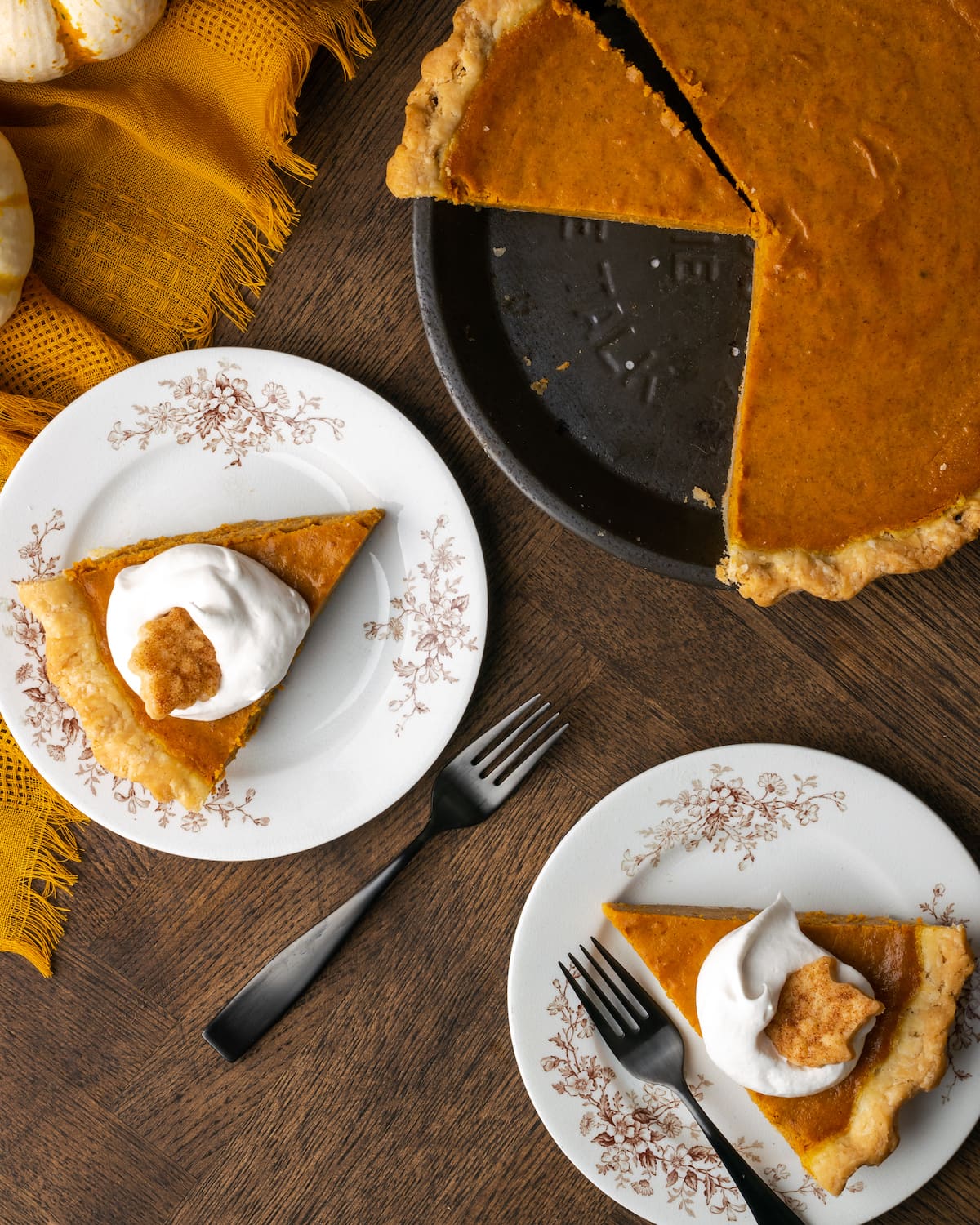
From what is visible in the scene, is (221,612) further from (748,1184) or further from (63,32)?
(748,1184)

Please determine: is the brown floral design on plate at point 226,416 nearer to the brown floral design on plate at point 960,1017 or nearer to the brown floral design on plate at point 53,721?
the brown floral design on plate at point 53,721

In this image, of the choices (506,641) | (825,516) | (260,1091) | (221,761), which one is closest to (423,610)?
(506,641)

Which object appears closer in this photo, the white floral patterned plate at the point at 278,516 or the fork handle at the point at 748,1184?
the fork handle at the point at 748,1184

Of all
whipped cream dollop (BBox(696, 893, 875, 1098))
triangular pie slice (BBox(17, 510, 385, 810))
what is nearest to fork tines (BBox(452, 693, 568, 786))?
triangular pie slice (BBox(17, 510, 385, 810))

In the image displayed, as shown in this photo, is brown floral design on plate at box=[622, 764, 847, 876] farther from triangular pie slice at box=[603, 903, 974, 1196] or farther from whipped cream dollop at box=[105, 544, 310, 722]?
whipped cream dollop at box=[105, 544, 310, 722]

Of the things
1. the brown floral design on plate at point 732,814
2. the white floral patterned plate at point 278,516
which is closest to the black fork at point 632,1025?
the brown floral design on plate at point 732,814
